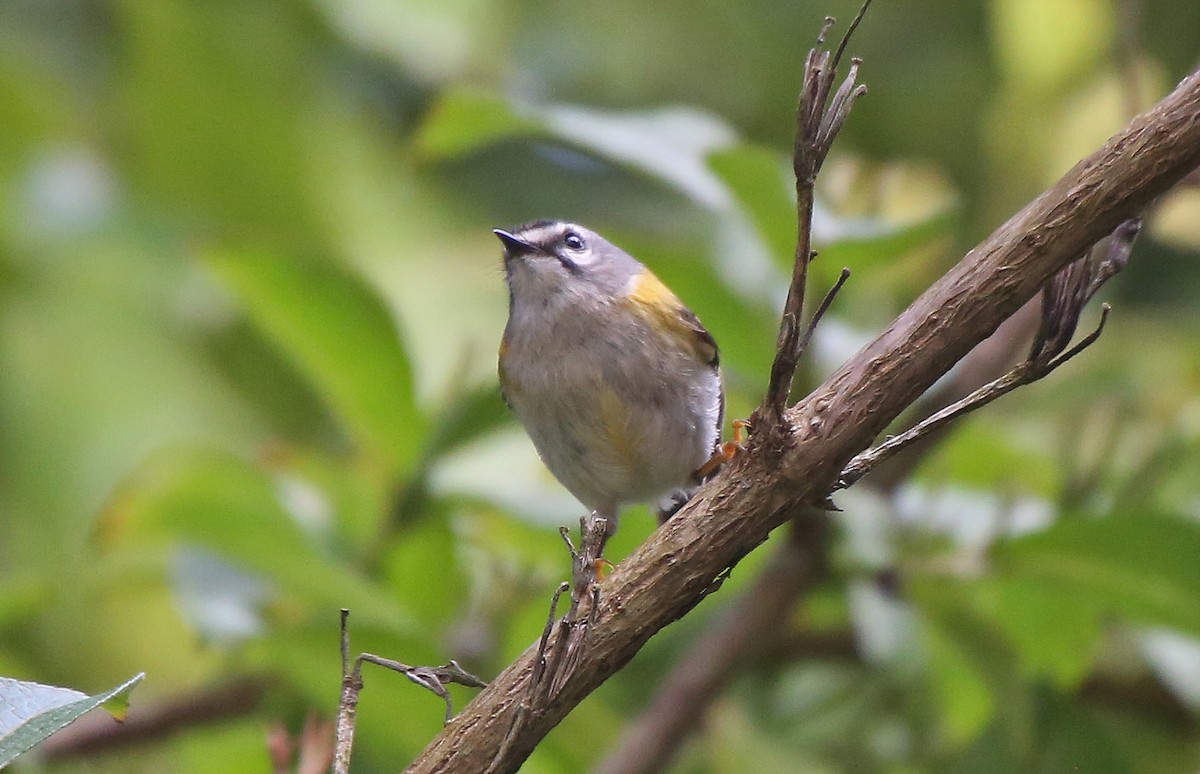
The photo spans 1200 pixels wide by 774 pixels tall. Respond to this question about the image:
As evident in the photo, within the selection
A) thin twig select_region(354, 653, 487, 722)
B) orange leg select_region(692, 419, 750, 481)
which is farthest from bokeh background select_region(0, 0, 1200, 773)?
thin twig select_region(354, 653, 487, 722)

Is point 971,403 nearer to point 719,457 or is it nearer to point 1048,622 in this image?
point 719,457

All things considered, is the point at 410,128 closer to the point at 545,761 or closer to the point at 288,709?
the point at 288,709

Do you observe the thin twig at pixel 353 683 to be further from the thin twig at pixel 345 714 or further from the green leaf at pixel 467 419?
the green leaf at pixel 467 419

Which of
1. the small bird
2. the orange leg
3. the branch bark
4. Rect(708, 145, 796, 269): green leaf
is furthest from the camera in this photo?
Rect(708, 145, 796, 269): green leaf

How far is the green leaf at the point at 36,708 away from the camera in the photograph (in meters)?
0.87

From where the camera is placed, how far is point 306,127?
3.07 m

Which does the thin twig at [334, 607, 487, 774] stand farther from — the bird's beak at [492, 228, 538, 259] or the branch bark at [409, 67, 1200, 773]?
the bird's beak at [492, 228, 538, 259]

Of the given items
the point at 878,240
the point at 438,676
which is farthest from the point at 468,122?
the point at 438,676

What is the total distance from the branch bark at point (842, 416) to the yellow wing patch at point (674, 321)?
0.75m

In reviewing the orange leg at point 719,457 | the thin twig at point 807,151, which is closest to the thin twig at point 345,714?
the thin twig at point 807,151

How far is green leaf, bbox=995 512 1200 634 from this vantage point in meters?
1.64

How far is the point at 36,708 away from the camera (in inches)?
35.6

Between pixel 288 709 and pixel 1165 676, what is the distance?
136 centimetres

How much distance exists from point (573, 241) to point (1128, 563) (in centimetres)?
86
